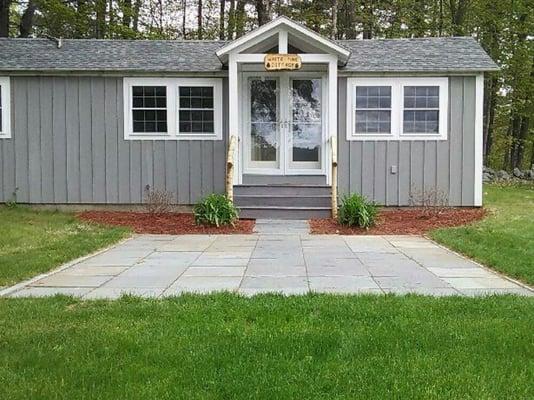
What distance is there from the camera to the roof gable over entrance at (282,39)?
37.0 feet

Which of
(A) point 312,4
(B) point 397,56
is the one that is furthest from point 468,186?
(A) point 312,4

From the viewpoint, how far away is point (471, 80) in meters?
12.3

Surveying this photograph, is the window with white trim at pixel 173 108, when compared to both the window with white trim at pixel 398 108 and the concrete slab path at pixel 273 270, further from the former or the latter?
the concrete slab path at pixel 273 270

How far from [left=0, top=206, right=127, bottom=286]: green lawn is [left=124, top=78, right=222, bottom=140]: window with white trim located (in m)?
2.59

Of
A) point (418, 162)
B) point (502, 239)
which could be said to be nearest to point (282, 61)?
point (418, 162)

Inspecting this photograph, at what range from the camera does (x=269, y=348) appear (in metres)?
3.62

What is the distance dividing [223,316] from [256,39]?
8222 mm

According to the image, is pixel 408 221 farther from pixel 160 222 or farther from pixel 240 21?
pixel 240 21

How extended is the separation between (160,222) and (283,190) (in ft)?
8.50

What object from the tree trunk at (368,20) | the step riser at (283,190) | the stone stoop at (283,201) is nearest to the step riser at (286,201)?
the stone stoop at (283,201)

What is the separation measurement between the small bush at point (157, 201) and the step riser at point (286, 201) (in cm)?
181

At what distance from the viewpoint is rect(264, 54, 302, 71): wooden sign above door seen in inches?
447

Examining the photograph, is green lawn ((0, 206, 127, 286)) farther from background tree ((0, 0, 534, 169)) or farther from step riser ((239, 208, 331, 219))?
background tree ((0, 0, 534, 169))

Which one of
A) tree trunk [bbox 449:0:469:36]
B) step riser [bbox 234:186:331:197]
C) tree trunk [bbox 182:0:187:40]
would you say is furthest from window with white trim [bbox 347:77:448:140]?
tree trunk [bbox 182:0:187:40]
